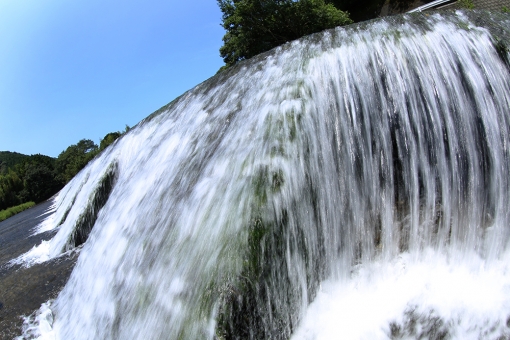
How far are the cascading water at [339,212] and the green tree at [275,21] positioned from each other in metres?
14.7

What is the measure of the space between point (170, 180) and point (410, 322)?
2594 millimetres

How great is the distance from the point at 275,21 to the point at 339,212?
1722 centimetres

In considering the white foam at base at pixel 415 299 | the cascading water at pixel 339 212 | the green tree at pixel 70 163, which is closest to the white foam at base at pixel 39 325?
the cascading water at pixel 339 212

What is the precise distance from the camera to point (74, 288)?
411cm

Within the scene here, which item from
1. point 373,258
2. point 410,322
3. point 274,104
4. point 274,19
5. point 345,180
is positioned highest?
point 274,19

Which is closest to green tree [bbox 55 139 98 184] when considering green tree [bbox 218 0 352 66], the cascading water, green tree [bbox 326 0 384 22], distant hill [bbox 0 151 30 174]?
green tree [bbox 218 0 352 66]

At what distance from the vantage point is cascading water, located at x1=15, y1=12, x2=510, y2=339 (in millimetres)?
2639

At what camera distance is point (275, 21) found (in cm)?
1844

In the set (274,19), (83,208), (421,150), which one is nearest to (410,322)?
(421,150)

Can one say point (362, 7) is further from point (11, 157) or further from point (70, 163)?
point (11, 157)

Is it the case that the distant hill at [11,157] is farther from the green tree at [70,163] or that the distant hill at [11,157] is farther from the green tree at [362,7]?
the green tree at [362,7]

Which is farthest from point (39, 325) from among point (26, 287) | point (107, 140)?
point (107, 140)

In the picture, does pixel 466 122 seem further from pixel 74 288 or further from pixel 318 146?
pixel 74 288

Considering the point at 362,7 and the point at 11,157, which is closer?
the point at 362,7
